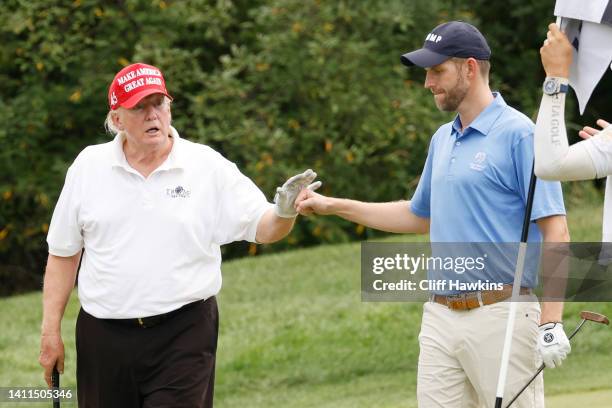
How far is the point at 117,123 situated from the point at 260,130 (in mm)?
10468

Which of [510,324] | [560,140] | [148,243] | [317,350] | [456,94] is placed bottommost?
[317,350]

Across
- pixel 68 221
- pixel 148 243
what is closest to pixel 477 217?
pixel 148 243

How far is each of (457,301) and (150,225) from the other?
1.28m

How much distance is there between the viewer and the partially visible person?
424 centimetres

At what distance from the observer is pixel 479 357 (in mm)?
5023

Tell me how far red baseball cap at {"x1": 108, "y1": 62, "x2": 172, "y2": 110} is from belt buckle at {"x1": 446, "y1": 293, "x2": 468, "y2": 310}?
1448mm

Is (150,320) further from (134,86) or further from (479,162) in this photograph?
(479,162)

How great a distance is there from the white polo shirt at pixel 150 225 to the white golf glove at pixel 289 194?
0.34ft

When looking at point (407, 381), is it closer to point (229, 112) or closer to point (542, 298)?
point (542, 298)

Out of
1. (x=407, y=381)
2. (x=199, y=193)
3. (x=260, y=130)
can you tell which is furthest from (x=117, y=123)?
(x=260, y=130)

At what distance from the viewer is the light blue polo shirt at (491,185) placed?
4.87 metres

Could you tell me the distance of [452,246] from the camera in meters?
5.02

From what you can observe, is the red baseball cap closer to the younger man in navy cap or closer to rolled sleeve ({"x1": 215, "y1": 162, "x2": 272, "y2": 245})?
rolled sleeve ({"x1": 215, "y1": 162, "x2": 272, "y2": 245})

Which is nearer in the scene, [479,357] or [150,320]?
[479,357]
